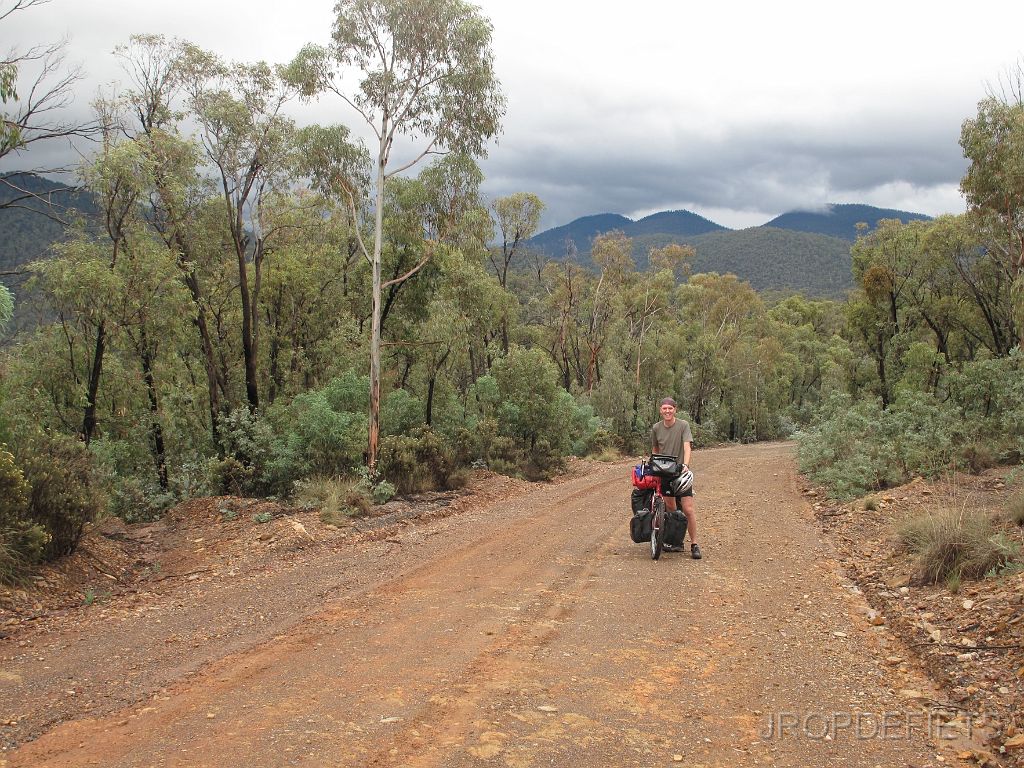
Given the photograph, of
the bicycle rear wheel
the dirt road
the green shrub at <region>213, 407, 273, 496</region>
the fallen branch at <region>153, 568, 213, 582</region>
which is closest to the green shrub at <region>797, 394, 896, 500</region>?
the dirt road

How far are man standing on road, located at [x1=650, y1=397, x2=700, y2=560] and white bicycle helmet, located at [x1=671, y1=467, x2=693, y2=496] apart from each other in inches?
1.7

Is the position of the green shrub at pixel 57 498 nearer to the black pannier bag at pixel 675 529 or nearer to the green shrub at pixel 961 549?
the black pannier bag at pixel 675 529

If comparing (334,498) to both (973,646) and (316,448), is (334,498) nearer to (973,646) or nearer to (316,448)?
(316,448)

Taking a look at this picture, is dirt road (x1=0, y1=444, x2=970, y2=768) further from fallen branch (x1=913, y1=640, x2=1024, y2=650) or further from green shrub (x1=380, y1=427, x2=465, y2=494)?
green shrub (x1=380, y1=427, x2=465, y2=494)

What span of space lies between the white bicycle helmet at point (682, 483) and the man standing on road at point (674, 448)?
4 centimetres

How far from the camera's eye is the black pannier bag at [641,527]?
8.29 meters

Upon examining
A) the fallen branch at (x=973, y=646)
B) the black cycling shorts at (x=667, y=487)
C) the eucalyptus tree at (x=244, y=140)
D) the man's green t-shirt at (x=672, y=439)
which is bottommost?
the fallen branch at (x=973, y=646)

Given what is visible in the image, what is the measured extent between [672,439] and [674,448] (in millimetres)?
112

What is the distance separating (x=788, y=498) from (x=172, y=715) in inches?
474

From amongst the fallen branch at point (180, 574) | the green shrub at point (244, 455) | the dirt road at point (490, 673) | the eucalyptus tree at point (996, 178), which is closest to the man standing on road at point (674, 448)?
the dirt road at point (490, 673)

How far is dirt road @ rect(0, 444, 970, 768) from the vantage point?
12.6ft

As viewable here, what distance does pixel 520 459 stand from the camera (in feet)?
61.6

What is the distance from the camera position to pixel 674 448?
8539mm

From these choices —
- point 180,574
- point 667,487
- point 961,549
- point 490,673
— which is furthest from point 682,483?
point 180,574
